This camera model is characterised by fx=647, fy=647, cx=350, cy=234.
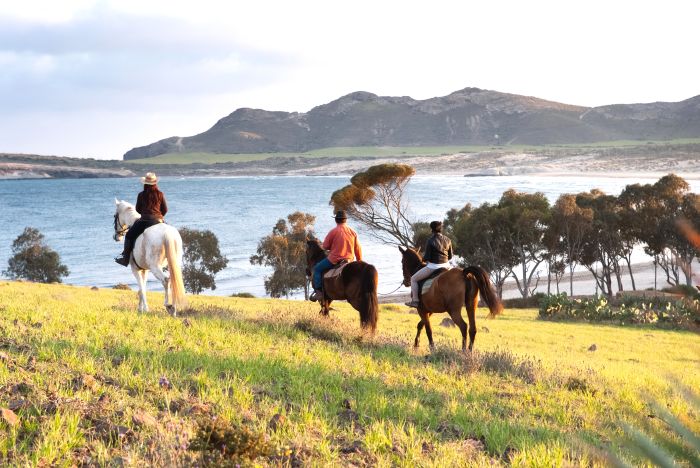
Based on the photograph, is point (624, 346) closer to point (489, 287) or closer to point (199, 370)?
point (489, 287)

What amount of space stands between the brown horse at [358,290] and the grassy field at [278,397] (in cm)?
61

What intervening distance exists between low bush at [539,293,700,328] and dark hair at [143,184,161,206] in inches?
1013

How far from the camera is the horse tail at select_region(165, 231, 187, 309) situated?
13427mm

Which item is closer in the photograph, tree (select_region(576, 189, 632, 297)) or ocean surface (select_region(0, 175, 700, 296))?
tree (select_region(576, 189, 632, 297))

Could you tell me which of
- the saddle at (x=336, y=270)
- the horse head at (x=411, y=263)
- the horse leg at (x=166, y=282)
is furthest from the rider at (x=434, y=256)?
the horse leg at (x=166, y=282)

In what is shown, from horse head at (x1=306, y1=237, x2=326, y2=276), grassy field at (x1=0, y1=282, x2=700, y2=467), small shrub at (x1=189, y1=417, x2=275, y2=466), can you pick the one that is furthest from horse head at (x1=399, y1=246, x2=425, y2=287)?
small shrub at (x1=189, y1=417, x2=275, y2=466)

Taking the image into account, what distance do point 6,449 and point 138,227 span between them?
9.97m

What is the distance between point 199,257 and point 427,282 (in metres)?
52.7

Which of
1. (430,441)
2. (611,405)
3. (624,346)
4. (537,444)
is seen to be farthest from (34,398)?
(624,346)

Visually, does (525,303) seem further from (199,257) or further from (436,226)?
(436,226)

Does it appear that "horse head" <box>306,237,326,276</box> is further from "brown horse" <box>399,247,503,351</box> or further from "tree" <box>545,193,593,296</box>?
"tree" <box>545,193,593,296</box>

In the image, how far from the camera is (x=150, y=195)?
1409 cm

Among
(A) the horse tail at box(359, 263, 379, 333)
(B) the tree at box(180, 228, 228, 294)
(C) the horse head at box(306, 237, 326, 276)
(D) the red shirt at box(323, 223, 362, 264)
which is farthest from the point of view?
(B) the tree at box(180, 228, 228, 294)

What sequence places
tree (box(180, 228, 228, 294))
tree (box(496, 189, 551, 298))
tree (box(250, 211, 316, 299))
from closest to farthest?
tree (box(496, 189, 551, 298)), tree (box(250, 211, 316, 299)), tree (box(180, 228, 228, 294))
